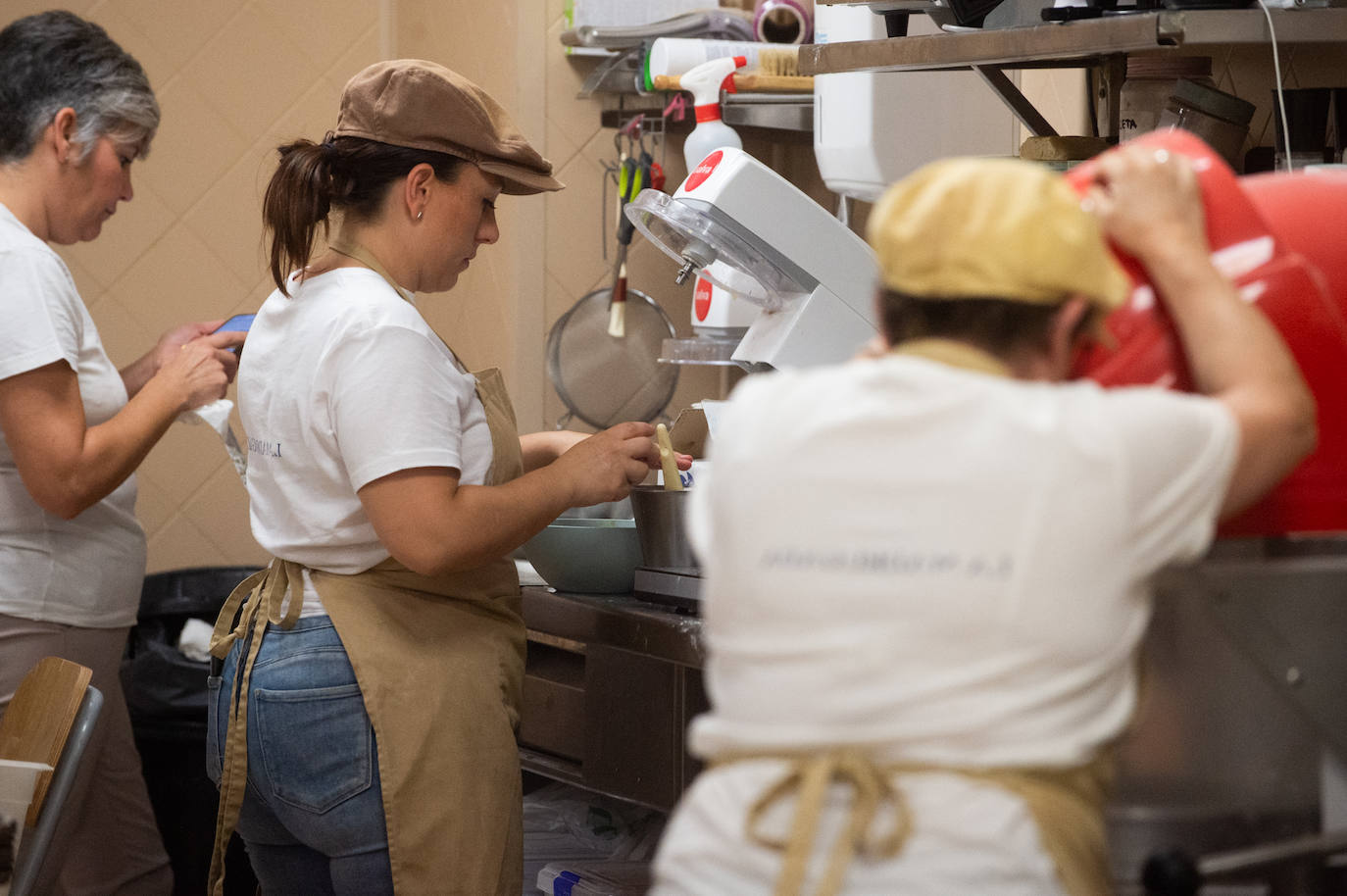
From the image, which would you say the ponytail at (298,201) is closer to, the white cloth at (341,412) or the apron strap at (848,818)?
the white cloth at (341,412)

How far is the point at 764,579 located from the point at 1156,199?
0.37 meters

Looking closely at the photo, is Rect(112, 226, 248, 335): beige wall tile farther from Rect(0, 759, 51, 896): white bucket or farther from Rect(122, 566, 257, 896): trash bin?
Rect(0, 759, 51, 896): white bucket

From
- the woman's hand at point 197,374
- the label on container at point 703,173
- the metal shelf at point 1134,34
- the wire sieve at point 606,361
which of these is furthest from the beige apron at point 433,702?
the wire sieve at point 606,361

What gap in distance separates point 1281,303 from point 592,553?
115cm

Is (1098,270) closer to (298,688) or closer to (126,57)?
(298,688)

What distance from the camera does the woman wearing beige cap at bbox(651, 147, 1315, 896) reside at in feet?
2.80

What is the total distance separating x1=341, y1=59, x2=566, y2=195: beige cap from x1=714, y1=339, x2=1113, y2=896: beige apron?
0.84m

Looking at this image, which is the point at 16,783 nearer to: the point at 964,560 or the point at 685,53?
the point at 964,560

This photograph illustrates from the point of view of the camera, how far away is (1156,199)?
96 cm

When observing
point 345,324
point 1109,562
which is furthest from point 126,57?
point 1109,562

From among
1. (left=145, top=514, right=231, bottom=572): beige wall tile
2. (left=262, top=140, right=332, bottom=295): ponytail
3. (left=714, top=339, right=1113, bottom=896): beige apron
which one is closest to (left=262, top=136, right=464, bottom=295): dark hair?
(left=262, top=140, right=332, bottom=295): ponytail

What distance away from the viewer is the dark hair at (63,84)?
2.02 metres

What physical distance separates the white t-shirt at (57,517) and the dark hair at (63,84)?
0.14 m

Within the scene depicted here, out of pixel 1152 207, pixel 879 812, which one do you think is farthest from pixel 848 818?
pixel 1152 207
